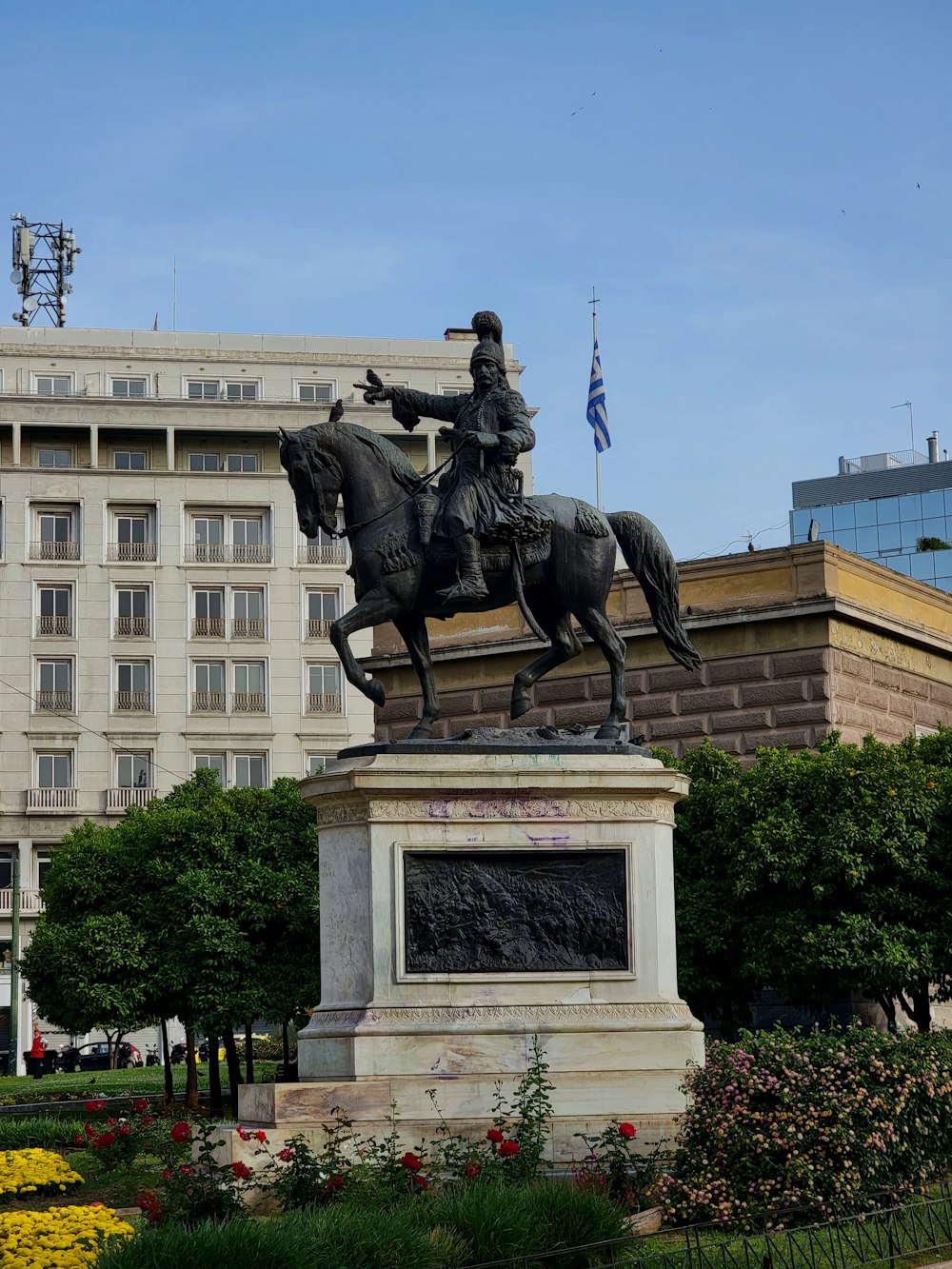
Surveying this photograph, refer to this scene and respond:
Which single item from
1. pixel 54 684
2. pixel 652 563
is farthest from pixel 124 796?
pixel 652 563

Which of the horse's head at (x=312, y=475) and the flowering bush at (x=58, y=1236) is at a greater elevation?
the horse's head at (x=312, y=475)

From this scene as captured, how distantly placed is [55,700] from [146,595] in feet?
19.5

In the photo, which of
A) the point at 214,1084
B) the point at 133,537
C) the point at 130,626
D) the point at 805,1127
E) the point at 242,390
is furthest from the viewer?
the point at 242,390

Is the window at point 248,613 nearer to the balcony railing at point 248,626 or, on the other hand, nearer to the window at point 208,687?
the balcony railing at point 248,626

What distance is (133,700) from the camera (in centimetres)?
7969

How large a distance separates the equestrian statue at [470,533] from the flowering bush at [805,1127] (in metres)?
3.97

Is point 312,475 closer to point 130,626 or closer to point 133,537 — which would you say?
point 130,626

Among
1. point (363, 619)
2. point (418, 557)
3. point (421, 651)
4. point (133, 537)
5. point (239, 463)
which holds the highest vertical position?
point (239, 463)

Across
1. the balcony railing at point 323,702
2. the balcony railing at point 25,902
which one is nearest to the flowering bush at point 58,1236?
the balcony railing at point 25,902

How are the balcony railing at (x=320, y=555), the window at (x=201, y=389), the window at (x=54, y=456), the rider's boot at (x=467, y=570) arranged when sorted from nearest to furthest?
the rider's boot at (x=467, y=570) < the window at (x=54, y=456) < the balcony railing at (x=320, y=555) < the window at (x=201, y=389)

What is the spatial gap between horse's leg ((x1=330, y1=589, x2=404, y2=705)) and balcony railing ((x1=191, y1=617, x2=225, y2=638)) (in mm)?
63641

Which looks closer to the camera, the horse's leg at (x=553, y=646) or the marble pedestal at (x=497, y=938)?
the marble pedestal at (x=497, y=938)

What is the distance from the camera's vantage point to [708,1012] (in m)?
30.3

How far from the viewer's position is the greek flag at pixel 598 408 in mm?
46562
